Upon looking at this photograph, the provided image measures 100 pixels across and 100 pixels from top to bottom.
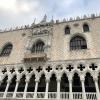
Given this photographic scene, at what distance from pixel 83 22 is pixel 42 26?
4603 mm

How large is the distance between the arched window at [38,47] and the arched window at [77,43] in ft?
10.4

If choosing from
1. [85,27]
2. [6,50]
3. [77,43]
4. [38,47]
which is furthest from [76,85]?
[6,50]

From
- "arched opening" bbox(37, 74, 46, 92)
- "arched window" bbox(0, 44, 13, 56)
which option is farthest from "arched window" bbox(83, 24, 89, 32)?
"arched window" bbox(0, 44, 13, 56)

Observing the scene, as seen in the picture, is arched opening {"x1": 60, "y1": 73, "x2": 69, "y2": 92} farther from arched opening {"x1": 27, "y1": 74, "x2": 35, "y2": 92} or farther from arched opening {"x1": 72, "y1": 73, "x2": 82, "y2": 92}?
arched opening {"x1": 27, "y1": 74, "x2": 35, "y2": 92}

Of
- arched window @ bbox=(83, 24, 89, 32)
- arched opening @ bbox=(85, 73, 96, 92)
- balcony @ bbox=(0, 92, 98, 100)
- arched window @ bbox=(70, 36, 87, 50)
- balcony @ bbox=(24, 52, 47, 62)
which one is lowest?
balcony @ bbox=(0, 92, 98, 100)

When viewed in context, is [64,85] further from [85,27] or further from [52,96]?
[85,27]

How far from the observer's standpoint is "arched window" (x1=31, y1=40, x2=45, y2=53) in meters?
15.8

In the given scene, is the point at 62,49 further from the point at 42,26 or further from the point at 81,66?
the point at 42,26

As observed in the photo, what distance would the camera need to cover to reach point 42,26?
1716cm

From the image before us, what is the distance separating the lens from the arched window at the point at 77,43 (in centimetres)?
1461

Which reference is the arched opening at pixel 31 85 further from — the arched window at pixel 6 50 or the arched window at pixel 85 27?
the arched window at pixel 85 27

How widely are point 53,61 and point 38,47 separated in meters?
3.10

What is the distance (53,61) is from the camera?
1378cm

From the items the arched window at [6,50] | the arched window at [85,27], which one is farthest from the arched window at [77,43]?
the arched window at [6,50]
